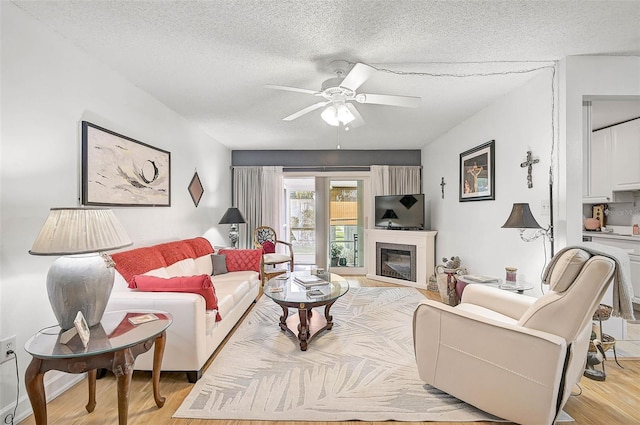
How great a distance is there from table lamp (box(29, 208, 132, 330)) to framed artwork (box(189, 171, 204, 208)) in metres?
2.49

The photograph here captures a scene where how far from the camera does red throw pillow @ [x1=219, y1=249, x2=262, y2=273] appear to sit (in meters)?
3.88

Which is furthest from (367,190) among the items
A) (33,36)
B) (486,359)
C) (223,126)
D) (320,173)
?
(33,36)

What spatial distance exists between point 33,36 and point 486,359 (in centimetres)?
340

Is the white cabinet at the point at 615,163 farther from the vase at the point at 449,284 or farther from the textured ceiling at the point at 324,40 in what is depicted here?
the textured ceiling at the point at 324,40

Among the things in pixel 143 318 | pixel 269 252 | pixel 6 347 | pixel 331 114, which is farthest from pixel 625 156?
pixel 6 347

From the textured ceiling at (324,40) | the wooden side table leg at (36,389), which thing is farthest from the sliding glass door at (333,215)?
the wooden side table leg at (36,389)

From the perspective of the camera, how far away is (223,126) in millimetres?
4168

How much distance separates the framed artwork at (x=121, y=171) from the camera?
2.25 metres

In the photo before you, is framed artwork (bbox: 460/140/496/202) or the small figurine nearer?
framed artwork (bbox: 460/140/496/202)

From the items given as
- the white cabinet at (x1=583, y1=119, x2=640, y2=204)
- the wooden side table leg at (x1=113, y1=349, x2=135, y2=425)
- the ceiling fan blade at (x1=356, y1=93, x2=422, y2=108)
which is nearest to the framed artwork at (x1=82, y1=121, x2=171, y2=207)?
the wooden side table leg at (x1=113, y1=349, x2=135, y2=425)

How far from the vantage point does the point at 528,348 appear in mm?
1574

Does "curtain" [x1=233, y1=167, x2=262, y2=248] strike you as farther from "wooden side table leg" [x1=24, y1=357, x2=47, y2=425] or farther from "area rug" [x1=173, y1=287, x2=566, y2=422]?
"wooden side table leg" [x1=24, y1=357, x2=47, y2=425]

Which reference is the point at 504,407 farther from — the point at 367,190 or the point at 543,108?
the point at 367,190

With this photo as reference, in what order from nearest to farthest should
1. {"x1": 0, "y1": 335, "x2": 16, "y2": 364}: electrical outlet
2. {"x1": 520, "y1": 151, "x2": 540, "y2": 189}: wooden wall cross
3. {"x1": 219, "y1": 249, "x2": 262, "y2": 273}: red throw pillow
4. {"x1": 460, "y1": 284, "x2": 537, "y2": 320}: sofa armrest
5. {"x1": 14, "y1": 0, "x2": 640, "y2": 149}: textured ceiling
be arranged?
{"x1": 0, "y1": 335, "x2": 16, "y2": 364}: electrical outlet < {"x1": 14, "y1": 0, "x2": 640, "y2": 149}: textured ceiling < {"x1": 460, "y1": 284, "x2": 537, "y2": 320}: sofa armrest < {"x1": 520, "y1": 151, "x2": 540, "y2": 189}: wooden wall cross < {"x1": 219, "y1": 249, "x2": 262, "y2": 273}: red throw pillow
